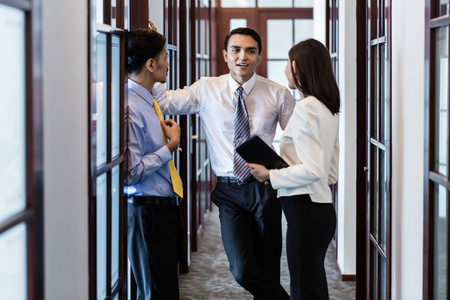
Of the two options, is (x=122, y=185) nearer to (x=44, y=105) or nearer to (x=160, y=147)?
(x=160, y=147)

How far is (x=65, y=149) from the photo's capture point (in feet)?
5.26

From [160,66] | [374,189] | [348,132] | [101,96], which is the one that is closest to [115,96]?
[101,96]

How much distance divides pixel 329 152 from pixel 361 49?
1.27 metres

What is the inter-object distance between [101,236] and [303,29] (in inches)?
237

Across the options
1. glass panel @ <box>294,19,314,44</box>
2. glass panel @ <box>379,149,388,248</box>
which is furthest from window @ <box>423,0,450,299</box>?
glass panel @ <box>294,19,314,44</box>

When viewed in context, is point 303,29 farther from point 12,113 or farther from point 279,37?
point 12,113

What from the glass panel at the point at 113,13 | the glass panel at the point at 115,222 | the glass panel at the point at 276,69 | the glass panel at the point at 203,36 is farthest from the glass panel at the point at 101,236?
the glass panel at the point at 276,69

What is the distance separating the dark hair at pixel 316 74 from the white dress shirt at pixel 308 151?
1.5 inches

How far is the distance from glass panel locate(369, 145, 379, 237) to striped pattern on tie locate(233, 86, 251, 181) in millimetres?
674

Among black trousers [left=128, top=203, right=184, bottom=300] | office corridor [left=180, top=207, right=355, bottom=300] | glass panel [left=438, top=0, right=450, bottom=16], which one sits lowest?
office corridor [left=180, top=207, right=355, bottom=300]

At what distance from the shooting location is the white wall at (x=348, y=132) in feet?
Result: 13.3

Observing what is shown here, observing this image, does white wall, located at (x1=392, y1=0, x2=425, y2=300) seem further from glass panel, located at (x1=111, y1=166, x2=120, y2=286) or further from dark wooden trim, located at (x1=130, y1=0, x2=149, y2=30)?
dark wooden trim, located at (x1=130, y1=0, x2=149, y2=30)

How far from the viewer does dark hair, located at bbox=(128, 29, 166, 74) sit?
8.46ft

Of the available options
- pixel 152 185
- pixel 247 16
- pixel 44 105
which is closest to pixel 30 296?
pixel 44 105
